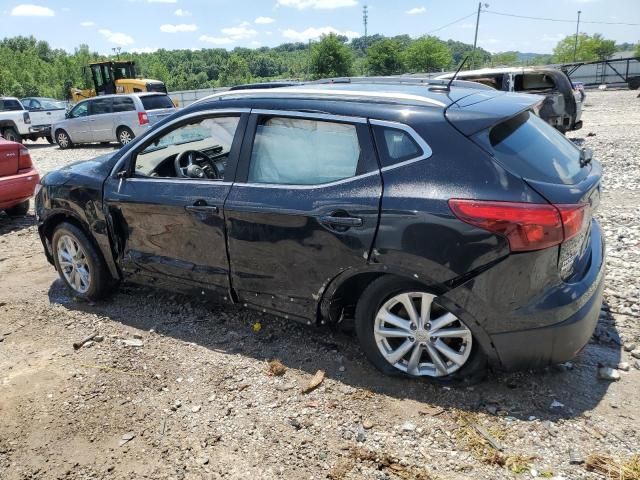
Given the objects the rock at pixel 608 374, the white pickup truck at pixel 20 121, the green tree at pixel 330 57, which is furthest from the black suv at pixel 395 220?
the green tree at pixel 330 57

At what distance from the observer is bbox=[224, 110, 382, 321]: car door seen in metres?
3.14

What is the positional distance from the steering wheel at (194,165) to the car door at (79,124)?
14.9m

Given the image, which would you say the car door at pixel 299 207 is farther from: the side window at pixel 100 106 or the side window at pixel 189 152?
the side window at pixel 100 106

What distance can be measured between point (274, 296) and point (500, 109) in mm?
1851

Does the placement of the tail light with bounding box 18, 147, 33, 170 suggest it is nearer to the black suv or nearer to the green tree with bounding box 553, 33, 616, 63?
the black suv

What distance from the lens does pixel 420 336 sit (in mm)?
3150

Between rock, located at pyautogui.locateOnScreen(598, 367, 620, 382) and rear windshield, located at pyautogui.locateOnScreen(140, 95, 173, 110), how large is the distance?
15916 mm

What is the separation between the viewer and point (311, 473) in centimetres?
268

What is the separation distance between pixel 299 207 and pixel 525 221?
4.32 feet

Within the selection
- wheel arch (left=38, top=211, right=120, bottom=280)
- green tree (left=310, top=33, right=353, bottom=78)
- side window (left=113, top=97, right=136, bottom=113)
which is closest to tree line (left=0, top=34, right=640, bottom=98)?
green tree (left=310, top=33, right=353, bottom=78)

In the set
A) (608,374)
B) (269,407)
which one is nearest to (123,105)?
(269,407)

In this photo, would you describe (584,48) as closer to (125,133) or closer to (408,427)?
(125,133)

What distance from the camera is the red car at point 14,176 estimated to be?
736 cm

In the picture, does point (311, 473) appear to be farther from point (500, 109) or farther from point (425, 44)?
point (425, 44)
